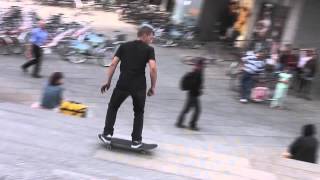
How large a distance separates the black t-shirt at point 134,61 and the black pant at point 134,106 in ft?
0.26

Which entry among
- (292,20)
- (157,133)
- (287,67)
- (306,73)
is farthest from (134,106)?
(292,20)

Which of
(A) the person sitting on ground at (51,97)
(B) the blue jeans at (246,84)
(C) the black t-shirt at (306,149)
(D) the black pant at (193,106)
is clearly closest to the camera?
(C) the black t-shirt at (306,149)

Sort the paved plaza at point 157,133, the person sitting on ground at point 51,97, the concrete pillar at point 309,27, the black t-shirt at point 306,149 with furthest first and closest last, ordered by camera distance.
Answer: the concrete pillar at point 309,27 → the person sitting on ground at point 51,97 → the black t-shirt at point 306,149 → the paved plaza at point 157,133

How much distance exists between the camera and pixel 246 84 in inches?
704

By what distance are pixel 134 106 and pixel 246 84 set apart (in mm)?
10298

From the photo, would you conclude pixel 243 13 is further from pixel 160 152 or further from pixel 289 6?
pixel 160 152

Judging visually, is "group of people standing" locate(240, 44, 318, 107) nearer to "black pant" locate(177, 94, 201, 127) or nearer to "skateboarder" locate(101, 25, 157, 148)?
"black pant" locate(177, 94, 201, 127)

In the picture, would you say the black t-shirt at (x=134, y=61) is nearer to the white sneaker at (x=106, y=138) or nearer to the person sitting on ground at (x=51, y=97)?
the white sneaker at (x=106, y=138)

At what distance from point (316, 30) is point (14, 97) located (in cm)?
1152

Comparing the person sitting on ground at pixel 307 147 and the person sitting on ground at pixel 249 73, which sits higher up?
the person sitting on ground at pixel 307 147

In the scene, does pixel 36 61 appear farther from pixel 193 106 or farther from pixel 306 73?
pixel 306 73

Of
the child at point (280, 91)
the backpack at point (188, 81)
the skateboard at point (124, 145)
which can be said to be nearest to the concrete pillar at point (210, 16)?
the child at point (280, 91)

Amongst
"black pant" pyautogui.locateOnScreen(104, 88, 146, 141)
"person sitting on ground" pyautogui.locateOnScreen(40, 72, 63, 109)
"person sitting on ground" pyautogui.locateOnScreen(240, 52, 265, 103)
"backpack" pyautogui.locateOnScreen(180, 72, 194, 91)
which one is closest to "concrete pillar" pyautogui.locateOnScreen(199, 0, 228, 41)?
"person sitting on ground" pyautogui.locateOnScreen(240, 52, 265, 103)

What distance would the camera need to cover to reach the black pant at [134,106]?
789cm
